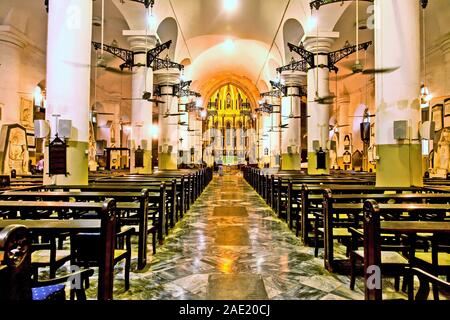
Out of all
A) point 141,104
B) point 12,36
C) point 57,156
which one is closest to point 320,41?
point 141,104

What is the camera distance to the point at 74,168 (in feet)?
21.4

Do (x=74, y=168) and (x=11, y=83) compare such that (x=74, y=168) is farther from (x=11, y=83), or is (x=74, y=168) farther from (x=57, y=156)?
(x=11, y=83)

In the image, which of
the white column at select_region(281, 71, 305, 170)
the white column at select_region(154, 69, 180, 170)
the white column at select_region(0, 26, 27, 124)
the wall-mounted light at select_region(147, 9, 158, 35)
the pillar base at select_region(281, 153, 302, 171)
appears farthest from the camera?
the pillar base at select_region(281, 153, 302, 171)

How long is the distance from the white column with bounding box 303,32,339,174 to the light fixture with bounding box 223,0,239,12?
4.70m

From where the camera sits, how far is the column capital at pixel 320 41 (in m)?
11.3

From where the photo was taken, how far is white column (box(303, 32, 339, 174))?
1146 centimetres

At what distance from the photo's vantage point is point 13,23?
1153 centimetres

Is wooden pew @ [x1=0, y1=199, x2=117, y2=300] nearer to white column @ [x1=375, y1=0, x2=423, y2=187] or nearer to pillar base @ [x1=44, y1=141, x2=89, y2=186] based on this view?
pillar base @ [x1=44, y1=141, x2=89, y2=186]

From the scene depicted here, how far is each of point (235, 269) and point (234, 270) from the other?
0.04 meters

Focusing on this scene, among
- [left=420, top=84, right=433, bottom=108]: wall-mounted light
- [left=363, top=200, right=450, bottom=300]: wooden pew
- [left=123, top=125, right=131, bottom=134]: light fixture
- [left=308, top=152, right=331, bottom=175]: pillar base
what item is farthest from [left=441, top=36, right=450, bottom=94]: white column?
[left=123, top=125, right=131, bottom=134]: light fixture

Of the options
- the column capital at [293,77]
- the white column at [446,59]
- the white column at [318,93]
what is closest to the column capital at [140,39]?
the white column at [318,93]
